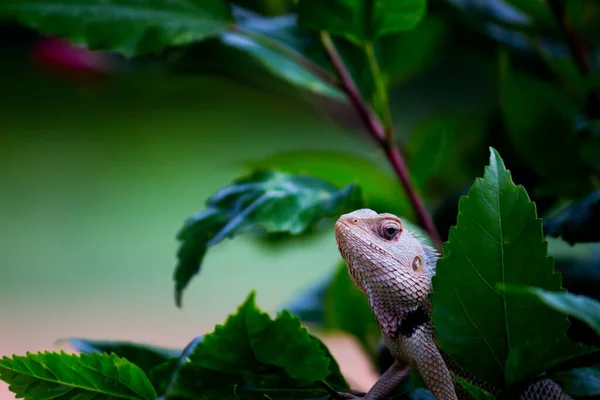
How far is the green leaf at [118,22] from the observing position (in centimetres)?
64

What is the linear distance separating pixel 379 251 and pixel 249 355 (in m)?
0.17

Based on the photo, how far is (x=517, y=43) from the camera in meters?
0.91

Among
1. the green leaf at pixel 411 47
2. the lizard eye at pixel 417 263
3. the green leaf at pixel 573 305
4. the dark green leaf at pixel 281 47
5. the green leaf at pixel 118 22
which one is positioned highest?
the green leaf at pixel 118 22

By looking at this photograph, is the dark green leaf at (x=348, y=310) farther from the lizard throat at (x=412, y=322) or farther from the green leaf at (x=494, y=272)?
the green leaf at (x=494, y=272)

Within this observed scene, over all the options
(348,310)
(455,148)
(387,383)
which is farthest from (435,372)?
(455,148)

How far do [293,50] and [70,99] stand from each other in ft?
10.0

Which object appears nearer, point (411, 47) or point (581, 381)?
point (581, 381)

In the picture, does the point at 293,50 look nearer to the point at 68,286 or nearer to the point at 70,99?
the point at 68,286

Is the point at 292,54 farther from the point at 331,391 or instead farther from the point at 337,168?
the point at 331,391

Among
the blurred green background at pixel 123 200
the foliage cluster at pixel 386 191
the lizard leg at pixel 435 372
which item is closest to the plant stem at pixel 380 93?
the foliage cluster at pixel 386 191

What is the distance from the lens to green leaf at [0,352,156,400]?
1.45 feet

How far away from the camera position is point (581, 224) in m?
0.54

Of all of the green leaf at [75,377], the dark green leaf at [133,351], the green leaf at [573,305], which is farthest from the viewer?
the dark green leaf at [133,351]

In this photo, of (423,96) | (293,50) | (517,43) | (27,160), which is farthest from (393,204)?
(27,160)
